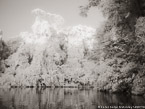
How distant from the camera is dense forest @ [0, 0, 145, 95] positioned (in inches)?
341

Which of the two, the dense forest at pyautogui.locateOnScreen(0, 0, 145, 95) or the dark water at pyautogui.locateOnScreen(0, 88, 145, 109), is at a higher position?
the dense forest at pyautogui.locateOnScreen(0, 0, 145, 95)

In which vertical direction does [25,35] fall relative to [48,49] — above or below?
above

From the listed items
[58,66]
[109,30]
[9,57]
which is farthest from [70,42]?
[109,30]

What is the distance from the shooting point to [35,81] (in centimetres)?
2938

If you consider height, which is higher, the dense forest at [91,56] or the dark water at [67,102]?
the dense forest at [91,56]

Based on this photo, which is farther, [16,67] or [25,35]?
[25,35]

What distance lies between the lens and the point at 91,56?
1188 cm

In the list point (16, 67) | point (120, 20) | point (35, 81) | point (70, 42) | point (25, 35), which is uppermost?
point (25, 35)

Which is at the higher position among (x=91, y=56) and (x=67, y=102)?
(x=91, y=56)

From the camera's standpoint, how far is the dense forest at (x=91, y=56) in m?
8.66

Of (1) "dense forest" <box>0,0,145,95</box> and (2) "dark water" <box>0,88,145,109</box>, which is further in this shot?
(2) "dark water" <box>0,88,145,109</box>

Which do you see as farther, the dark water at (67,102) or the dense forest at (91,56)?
the dark water at (67,102)

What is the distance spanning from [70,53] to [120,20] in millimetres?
27525

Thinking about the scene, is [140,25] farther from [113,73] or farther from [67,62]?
[67,62]
